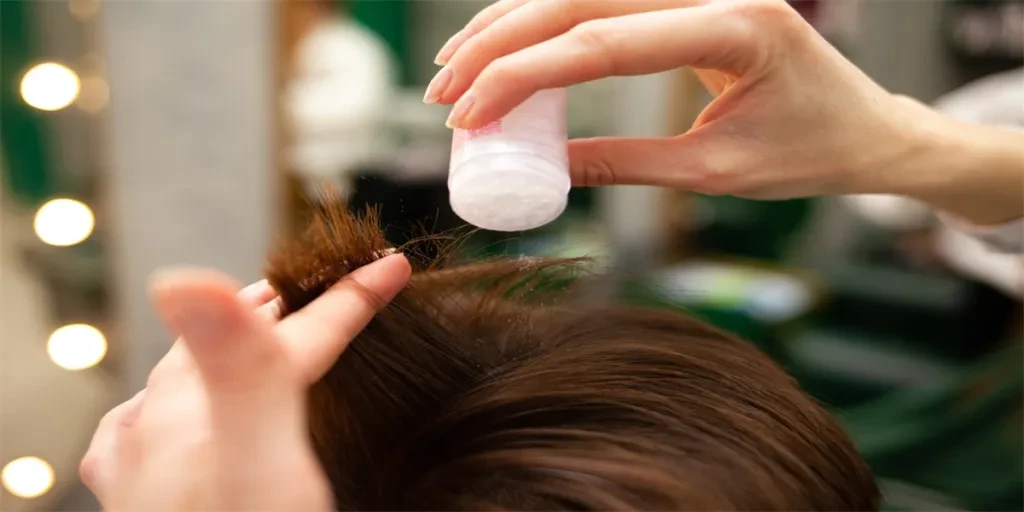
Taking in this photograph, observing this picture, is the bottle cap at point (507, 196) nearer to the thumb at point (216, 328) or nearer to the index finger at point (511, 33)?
the index finger at point (511, 33)

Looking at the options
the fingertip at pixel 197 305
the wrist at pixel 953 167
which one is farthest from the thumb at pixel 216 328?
the wrist at pixel 953 167

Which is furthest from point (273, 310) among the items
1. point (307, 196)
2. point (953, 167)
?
point (307, 196)

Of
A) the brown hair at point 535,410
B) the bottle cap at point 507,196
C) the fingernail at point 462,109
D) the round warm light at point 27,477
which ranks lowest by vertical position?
the round warm light at point 27,477

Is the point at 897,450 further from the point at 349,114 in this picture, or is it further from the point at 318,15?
the point at 318,15

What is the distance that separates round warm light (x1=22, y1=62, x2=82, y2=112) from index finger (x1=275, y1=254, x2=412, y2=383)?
52.5 inches

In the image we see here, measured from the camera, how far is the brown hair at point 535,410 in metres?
0.48

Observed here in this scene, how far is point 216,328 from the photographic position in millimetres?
300

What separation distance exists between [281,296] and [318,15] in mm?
1414

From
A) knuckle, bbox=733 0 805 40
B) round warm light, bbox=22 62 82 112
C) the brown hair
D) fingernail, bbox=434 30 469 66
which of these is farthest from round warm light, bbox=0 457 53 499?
knuckle, bbox=733 0 805 40

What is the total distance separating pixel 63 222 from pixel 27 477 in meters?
0.55

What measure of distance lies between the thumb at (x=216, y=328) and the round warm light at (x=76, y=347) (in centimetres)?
146

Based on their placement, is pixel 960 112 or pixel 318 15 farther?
pixel 318 15

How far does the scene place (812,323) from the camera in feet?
6.48

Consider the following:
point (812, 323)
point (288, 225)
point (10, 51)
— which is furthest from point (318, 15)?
point (812, 323)
